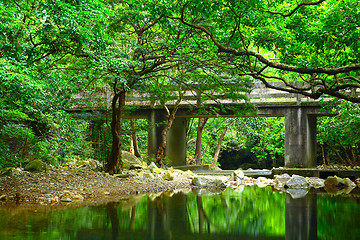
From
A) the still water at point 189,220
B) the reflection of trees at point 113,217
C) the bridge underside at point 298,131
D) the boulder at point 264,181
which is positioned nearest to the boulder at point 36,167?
the still water at point 189,220

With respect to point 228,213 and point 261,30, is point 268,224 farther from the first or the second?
point 261,30

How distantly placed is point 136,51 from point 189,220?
565 cm

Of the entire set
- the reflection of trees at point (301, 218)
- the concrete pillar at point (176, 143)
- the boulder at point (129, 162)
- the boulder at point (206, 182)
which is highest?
the concrete pillar at point (176, 143)

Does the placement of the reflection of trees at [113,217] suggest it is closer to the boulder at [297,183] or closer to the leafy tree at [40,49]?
the leafy tree at [40,49]

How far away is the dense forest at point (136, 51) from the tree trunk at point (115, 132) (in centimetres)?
3

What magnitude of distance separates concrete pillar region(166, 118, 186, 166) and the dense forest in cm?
438

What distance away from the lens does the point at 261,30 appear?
28.4 ft

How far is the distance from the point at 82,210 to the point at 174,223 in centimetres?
198

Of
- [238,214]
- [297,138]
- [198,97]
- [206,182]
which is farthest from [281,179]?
[238,214]

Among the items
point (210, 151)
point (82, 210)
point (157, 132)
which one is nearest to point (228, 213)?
point (82, 210)

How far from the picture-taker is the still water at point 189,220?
5352 millimetres

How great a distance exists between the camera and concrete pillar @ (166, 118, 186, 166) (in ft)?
61.7

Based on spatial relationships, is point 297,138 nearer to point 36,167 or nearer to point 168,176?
point 168,176

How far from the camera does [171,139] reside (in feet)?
62.3
